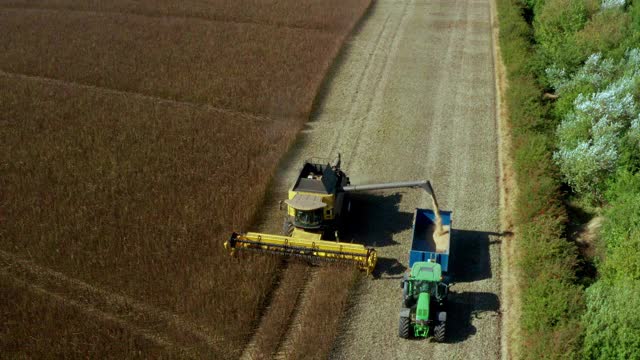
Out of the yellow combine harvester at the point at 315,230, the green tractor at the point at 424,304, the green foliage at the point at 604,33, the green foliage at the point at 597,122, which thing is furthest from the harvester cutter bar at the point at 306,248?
the green foliage at the point at 604,33

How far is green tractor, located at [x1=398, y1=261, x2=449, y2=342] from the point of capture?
58.6 feet

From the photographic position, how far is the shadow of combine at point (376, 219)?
2269 centimetres

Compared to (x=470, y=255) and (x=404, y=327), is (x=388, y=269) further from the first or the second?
(x=404, y=327)

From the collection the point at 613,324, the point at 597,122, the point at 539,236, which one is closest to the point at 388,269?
the point at 539,236

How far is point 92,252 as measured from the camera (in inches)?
845

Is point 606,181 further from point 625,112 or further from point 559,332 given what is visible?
point 559,332

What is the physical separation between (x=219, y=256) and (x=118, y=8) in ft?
A: 107

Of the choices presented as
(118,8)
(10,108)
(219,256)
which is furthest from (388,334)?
(118,8)

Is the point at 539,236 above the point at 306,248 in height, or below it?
above

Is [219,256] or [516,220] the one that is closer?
[219,256]

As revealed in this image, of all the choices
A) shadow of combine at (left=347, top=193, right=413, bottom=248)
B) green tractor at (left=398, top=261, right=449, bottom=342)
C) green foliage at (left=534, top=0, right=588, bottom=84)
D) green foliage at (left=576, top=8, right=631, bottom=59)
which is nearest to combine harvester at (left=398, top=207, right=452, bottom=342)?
green tractor at (left=398, top=261, right=449, bottom=342)

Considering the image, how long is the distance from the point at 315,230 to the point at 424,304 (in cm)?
469

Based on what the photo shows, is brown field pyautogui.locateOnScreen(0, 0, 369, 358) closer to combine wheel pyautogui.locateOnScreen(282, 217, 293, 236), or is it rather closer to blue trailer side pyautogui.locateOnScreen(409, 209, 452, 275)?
combine wheel pyautogui.locateOnScreen(282, 217, 293, 236)

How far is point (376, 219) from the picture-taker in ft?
77.9
